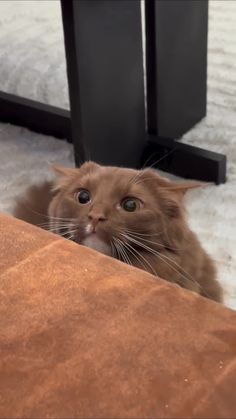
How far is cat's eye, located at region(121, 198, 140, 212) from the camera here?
1092 mm

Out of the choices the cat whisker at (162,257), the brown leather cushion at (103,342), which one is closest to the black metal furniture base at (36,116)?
the cat whisker at (162,257)

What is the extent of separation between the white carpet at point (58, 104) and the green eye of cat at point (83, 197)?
0.42m

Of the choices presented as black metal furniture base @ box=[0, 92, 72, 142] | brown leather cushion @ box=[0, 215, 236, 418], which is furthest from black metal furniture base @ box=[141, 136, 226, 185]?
brown leather cushion @ box=[0, 215, 236, 418]

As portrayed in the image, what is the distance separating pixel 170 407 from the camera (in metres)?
0.48

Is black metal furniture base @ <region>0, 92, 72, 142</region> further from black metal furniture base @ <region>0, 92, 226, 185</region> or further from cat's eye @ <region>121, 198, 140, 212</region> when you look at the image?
cat's eye @ <region>121, 198, 140, 212</region>

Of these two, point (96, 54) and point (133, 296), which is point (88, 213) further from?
point (96, 54)

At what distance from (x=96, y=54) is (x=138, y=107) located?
248mm

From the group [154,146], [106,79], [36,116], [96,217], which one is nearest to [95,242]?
[96,217]

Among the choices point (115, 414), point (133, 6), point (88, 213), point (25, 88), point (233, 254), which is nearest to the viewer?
point (115, 414)

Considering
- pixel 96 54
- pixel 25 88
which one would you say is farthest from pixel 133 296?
pixel 25 88

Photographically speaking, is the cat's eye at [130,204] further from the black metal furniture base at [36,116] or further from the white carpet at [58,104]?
the black metal furniture base at [36,116]

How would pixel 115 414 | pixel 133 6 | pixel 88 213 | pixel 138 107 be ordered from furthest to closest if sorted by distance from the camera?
pixel 138 107 → pixel 133 6 → pixel 88 213 → pixel 115 414

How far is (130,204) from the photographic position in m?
1.09

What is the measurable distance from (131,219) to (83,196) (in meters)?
0.09
